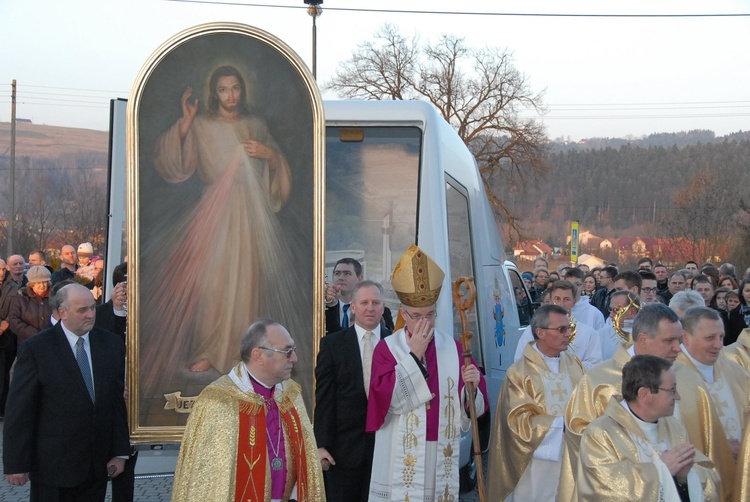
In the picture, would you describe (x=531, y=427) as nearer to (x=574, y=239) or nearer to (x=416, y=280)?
(x=416, y=280)

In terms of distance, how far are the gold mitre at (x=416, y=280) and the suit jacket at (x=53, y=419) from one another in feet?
6.60

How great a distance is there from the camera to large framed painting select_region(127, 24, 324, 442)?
6.23m

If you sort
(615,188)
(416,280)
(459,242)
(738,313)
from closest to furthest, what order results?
(416,280), (459,242), (738,313), (615,188)

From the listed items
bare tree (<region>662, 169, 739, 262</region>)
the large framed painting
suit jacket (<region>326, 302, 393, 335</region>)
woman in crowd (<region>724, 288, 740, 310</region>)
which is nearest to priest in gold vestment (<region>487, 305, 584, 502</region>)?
suit jacket (<region>326, 302, 393, 335</region>)

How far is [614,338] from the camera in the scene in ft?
30.1

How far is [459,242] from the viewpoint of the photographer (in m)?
7.97

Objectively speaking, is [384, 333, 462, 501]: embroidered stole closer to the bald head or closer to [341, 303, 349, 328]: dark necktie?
[341, 303, 349, 328]: dark necktie

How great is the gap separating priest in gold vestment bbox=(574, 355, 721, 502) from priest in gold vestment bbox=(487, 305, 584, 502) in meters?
1.51

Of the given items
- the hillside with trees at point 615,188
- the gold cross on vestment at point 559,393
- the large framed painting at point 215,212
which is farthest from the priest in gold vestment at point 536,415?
the hillside with trees at point 615,188

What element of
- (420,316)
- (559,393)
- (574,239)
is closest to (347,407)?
(420,316)

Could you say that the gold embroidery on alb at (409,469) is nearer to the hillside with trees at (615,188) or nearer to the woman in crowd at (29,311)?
the woman in crowd at (29,311)

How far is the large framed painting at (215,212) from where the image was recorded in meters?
6.23

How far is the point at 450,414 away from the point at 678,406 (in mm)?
1411

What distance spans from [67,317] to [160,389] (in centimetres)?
97
